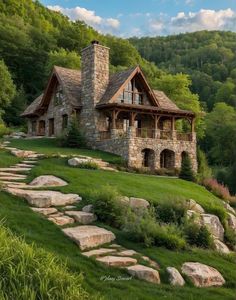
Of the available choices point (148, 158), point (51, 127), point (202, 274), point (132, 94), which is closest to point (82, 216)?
point (202, 274)

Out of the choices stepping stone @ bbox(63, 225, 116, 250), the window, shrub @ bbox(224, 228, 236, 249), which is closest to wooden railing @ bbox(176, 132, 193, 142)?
the window

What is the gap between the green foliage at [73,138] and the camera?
26.6 m

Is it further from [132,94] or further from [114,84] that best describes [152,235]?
[132,94]

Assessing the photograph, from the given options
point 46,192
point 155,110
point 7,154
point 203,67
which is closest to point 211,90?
point 203,67

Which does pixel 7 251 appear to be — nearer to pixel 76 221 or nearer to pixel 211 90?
pixel 76 221

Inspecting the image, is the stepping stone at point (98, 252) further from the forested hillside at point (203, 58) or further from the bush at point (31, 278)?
the forested hillside at point (203, 58)

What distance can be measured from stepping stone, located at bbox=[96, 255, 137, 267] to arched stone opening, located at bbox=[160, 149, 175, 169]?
18722 mm

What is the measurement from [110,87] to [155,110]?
11.1 ft

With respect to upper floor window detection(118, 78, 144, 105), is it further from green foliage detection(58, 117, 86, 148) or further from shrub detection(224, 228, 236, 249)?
shrub detection(224, 228, 236, 249)

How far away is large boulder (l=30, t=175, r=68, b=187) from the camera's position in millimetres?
14281

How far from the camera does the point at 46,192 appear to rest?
1267cm

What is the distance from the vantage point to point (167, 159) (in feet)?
92.0

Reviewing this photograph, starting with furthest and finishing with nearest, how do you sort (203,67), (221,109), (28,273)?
(203,67) < (221,109) < (28,273)

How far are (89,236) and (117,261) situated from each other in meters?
1.10
